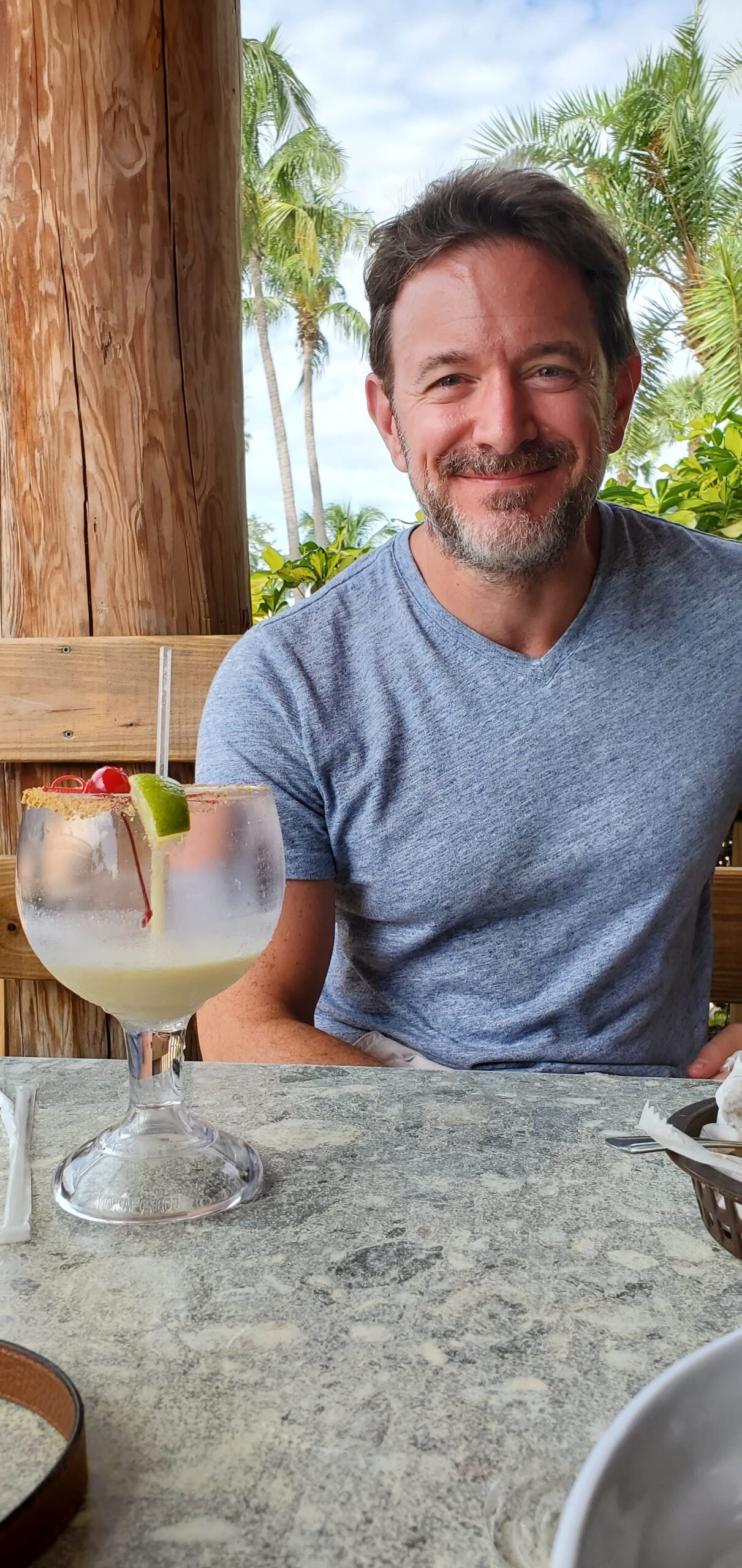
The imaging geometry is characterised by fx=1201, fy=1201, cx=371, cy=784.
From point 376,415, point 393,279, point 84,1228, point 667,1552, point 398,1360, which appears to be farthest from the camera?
point 376,415

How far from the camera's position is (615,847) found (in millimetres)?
1306

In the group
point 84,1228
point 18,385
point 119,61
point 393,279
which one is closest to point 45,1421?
point 84,1228

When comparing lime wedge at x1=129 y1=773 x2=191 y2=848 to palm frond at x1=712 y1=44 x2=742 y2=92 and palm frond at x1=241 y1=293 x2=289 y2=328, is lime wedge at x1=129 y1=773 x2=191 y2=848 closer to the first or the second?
palm frond at x1=712 y1=44 x2=742 y2=92

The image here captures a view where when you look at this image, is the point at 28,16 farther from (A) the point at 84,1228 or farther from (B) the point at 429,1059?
(A) the point at 84,1228

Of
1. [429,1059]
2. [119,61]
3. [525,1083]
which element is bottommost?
[429,1059]

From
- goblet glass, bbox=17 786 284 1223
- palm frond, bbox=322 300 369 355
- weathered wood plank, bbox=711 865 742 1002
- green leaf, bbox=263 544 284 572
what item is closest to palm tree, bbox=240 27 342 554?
palm frond, bbox=322 300 369 355

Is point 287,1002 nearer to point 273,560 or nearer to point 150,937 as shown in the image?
point 150,937

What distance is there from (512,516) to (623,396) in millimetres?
327

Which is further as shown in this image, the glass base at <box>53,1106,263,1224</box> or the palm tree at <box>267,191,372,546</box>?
the palm tree at <box>267,191,372,546</box>

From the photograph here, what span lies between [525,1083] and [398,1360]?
0.37 metres

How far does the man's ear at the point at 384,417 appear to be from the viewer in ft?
5.05

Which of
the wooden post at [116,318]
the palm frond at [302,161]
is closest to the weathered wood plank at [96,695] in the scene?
the wooden post at [116,318]

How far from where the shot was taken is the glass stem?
71cm

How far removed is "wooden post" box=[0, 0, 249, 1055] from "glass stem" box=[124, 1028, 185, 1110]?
115 cm
